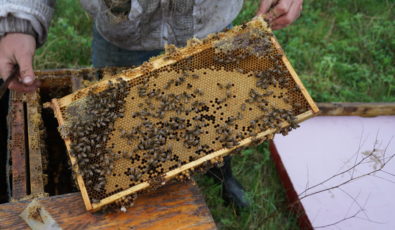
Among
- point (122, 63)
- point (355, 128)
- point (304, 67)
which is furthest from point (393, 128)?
point (122, 63)

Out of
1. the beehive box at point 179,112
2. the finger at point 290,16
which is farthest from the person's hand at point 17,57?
the finger at point 290,16

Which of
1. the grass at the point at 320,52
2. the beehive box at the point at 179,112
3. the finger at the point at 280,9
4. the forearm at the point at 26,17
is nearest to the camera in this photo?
the beehive box at the point at 179,112

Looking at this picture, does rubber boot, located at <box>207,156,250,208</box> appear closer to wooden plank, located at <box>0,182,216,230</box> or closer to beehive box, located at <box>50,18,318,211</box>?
beehive box, located at <box>50,18,318,211</box>

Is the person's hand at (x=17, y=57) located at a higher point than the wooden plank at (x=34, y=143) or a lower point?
higher

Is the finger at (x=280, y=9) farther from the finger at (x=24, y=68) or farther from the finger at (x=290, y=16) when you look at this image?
the finger at (x=24, y=68)

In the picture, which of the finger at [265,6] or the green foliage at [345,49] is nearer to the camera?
the finger at [265,6]

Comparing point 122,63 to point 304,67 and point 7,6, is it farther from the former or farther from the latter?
point 304,67

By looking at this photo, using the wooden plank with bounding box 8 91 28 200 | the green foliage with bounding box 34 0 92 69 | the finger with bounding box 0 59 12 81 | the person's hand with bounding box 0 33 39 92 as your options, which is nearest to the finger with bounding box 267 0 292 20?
the person's hand with bounding box 0 33 39 92
